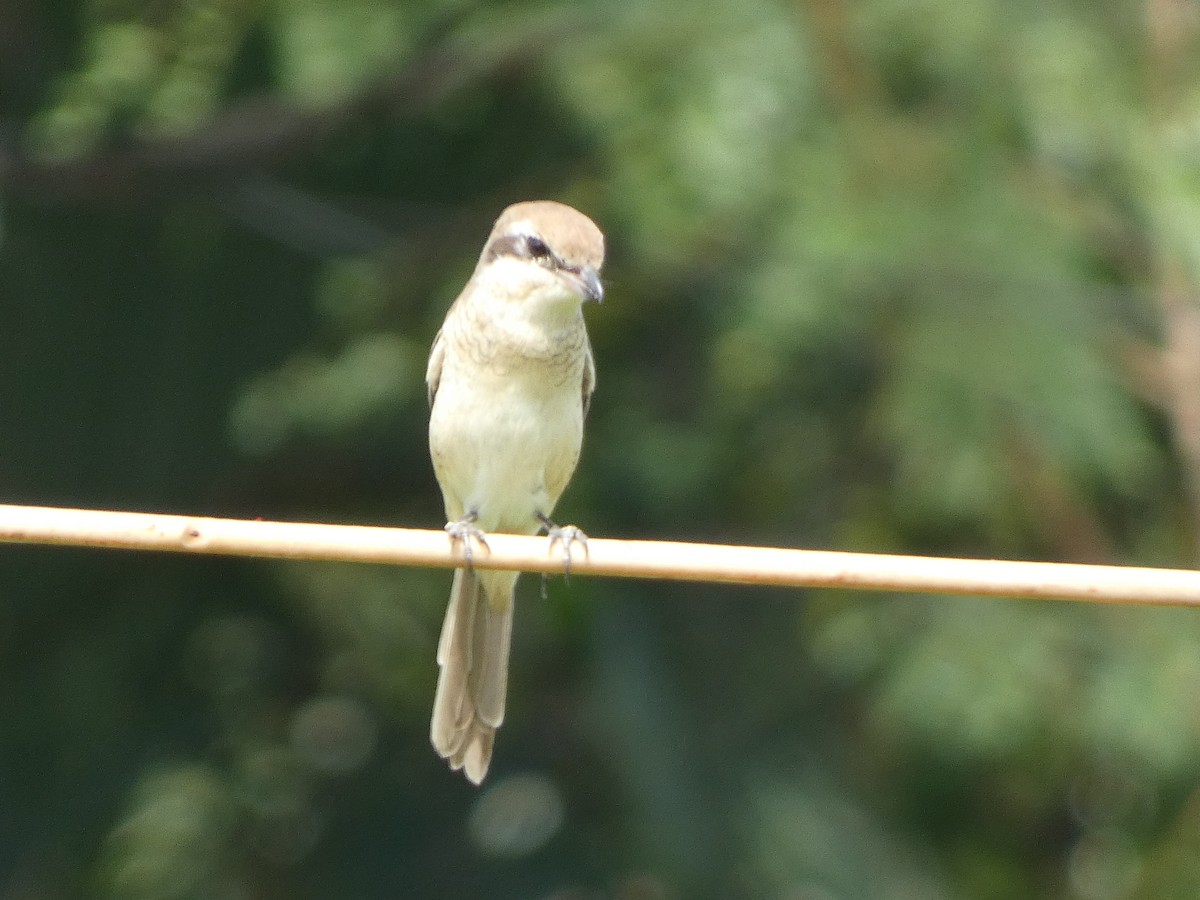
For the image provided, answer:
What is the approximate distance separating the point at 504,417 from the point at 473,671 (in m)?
0.62

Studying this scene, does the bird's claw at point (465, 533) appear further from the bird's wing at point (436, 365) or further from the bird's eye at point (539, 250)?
the bird's eye at point (539, 250)

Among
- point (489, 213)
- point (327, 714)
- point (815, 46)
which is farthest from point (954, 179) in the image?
point (327, 714)

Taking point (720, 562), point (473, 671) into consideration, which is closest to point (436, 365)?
point (473, 671)

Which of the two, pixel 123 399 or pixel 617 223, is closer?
pixel 617 223

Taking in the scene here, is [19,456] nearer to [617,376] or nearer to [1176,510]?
[617,376]

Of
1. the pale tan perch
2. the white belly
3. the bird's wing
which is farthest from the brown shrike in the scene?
the pale tan perch

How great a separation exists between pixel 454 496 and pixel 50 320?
256 cm

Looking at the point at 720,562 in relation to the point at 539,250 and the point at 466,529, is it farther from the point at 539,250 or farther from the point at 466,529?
the point at 539,250

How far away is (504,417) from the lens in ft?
15.2

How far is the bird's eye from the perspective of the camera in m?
4.58

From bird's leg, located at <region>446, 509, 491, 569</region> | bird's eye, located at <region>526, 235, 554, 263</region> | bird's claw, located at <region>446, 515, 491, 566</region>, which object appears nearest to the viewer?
bird's claw, located at <region>446, 515, 491, 566</region>

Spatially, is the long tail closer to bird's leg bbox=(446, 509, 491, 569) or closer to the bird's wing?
bird's leg bbox=(446, 509, 491, 569)

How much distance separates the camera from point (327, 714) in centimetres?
700

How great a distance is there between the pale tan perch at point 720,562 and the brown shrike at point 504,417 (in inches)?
69.8
